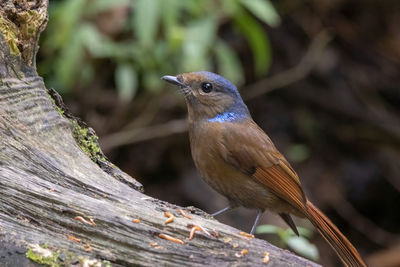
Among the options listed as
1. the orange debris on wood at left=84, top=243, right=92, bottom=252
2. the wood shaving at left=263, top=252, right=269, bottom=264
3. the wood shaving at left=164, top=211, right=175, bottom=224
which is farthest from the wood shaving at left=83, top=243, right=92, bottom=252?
the wood shaving at left=263, top=252, right=269, bottom=264

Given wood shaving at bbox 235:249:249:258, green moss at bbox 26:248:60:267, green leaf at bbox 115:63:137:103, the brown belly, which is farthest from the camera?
green leaf at bbox 115:63:137:103

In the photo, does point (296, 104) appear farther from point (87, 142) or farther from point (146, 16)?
point (87, 142)

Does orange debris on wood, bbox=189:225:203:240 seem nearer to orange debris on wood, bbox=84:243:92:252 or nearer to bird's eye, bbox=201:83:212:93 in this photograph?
orange debris on wood, bbox=84:243:92:252

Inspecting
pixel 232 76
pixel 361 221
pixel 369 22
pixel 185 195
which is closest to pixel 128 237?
pixel 232 76

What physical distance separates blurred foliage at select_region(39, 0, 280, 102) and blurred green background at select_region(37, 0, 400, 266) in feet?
0.06

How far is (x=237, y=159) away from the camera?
3895mm

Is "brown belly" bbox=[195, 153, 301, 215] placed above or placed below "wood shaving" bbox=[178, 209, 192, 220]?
above

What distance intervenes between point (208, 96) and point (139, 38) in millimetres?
1209

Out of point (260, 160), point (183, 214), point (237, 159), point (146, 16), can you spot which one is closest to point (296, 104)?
point (146, 16)

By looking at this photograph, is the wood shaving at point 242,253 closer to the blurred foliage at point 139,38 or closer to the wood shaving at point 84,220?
the wood shaving at point 84,220

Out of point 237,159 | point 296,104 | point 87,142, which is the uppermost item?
point 296,104

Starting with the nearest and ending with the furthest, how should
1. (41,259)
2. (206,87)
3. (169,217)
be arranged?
(41,259)
(169,217)
(206,87)

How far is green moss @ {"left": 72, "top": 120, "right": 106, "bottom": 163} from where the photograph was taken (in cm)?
325

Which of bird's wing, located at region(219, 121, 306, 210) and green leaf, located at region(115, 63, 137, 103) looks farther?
green leaf, located at region(115, 63, 137, 103)
